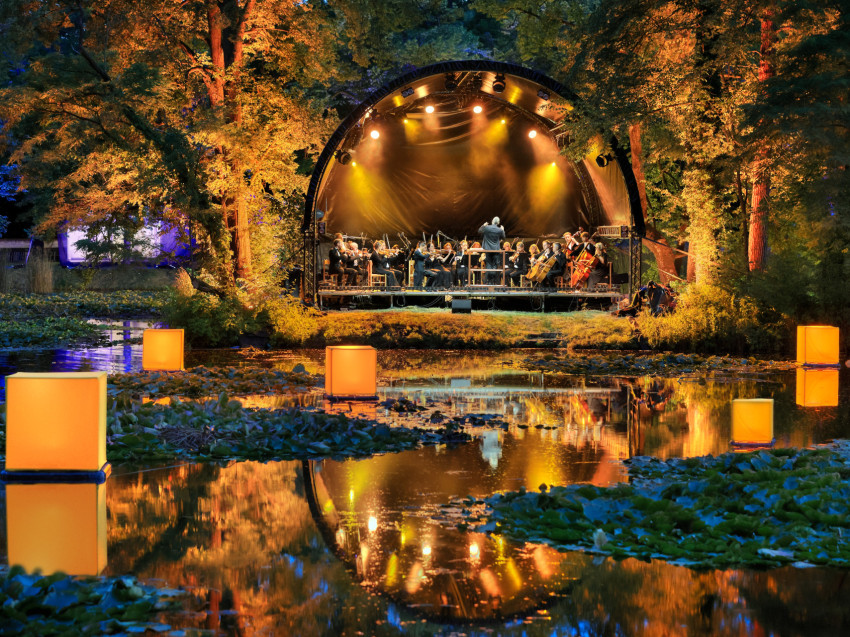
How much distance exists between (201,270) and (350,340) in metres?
3.70

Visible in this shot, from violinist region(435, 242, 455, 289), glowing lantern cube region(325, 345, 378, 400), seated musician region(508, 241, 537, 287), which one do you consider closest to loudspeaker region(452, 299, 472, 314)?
seated musician region(508, 241, 537, 287)

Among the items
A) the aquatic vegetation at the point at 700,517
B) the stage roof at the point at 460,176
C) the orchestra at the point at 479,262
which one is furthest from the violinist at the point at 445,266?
the aquatic vegetation at the point at 700,517

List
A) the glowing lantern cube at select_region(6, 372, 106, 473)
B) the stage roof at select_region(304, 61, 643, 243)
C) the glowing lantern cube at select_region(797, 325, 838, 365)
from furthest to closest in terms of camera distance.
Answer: the stage roof at select_region(304, 61, 643, 243)
the glowing lantern cube at select_region(797, 325, 838, 365)
the glowing lantern cube at select_region(6, 372, 106, 473)

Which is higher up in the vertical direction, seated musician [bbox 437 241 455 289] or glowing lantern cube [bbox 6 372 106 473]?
seated musician [bbox 437 241 455 289]

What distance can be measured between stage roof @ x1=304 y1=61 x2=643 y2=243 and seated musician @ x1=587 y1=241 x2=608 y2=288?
1.06m

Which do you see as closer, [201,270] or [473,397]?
[473,397]

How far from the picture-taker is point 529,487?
6906 mm

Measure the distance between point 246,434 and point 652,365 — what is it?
8888 mm

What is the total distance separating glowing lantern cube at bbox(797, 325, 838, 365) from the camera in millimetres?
16094

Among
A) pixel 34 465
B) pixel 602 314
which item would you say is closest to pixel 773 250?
pixel 602 314

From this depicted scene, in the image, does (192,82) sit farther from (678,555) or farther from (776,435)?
(678,555)

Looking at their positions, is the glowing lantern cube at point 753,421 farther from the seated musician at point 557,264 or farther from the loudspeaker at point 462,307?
the seated musician at point 557,264

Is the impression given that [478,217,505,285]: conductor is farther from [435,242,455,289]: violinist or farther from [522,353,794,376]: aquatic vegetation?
[522,353,794,376]: aquatic vegetation

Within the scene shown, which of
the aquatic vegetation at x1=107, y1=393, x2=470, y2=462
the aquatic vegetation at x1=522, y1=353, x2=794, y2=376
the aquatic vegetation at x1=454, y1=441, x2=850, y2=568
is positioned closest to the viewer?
the aquatic vegetation at x1=454, y1=441, x2=850, y2=568
